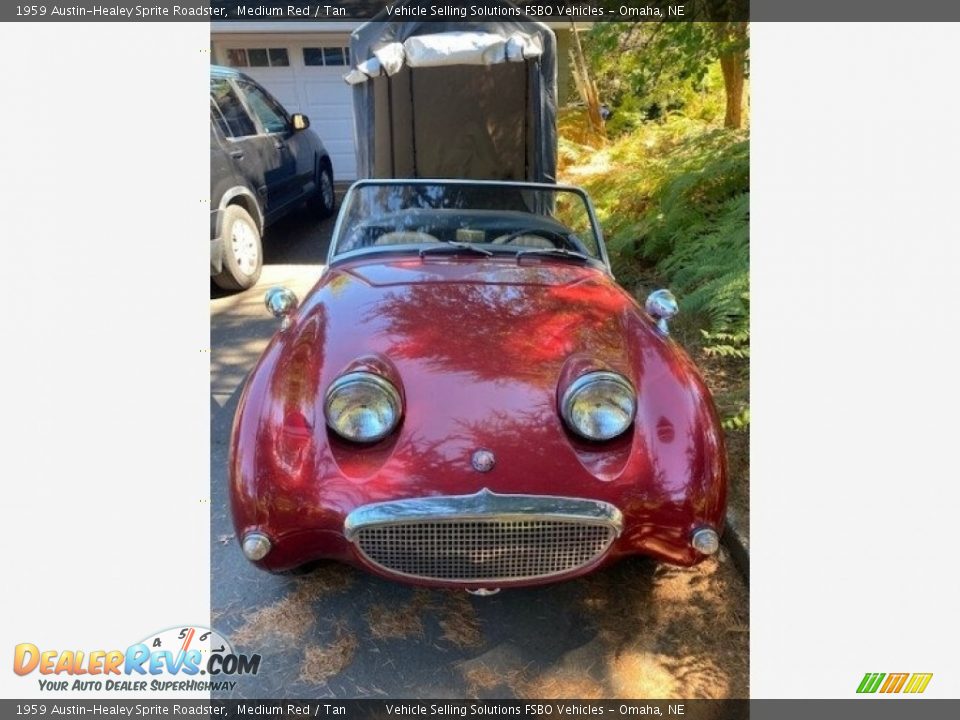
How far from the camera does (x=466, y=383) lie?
2.14 meters

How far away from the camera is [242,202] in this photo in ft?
18.9

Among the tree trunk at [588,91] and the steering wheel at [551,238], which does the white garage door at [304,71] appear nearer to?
the tree trunk at [588,91]

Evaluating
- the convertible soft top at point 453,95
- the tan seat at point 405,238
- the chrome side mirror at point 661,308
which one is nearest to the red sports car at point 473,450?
the chrome side mirror at point 661,308

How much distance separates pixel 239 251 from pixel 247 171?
2.81 ft

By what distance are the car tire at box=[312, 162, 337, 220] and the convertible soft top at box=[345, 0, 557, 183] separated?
238cm

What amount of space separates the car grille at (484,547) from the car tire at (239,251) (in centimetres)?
413

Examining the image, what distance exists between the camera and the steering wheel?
3.26 meters

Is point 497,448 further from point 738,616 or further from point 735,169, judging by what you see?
point 735,169

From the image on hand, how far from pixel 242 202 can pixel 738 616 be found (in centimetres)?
533

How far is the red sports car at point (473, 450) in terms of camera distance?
1.93 metres

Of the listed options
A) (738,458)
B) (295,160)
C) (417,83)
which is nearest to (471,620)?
(738,458)

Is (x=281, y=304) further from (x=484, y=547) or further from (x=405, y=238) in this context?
(x=484, y=547)

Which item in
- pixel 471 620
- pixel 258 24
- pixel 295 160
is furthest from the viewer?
pixel 258 24
